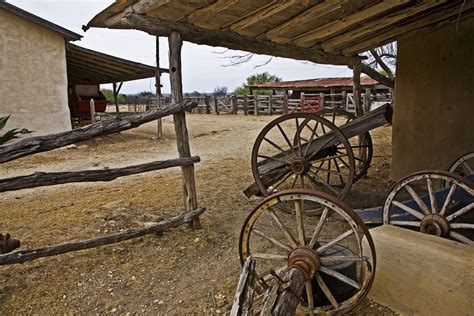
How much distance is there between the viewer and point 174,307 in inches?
95.3

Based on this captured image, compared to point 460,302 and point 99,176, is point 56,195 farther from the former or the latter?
point 460,302

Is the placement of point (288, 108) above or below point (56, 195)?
above

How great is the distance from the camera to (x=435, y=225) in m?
2.66

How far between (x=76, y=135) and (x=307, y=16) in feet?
8.64

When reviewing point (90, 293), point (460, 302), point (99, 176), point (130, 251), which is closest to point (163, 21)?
point (99, 176)

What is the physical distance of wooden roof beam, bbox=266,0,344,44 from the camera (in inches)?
133

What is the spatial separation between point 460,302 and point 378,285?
504 mm

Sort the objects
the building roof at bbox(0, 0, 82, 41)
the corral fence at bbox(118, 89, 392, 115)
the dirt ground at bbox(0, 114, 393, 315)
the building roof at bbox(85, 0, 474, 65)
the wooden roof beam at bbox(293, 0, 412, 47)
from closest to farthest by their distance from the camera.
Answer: the dirt ground at bbox(0, 114, 393, 315), the building roof at bbox(85, 0, 474, 65), the wooden roof beam at bbox(293, 0, 412, 47), the building roof at bbox(0, 0, 82, 41), the corral fence at bbox(118, 89, 392, 115)

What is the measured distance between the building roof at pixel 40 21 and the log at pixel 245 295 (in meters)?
10.6

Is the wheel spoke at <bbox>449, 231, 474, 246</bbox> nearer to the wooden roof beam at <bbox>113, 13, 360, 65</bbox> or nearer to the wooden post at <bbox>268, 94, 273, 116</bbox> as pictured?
the wooden roof beam at <bbox>113, 13, 360, 65</bbox>

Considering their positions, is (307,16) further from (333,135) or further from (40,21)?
(40,21)

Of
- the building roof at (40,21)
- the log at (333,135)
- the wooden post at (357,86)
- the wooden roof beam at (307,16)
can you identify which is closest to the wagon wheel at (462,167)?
the log at (333,135)

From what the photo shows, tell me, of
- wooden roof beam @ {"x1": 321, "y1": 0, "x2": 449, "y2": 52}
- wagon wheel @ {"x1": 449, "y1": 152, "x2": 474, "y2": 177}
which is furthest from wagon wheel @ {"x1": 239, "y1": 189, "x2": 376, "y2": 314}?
wooden roof beam @ {"x1": 321, "y1": 0, "x2": 449, "y2": 52}

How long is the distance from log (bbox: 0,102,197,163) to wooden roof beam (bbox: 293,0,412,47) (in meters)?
1.96
